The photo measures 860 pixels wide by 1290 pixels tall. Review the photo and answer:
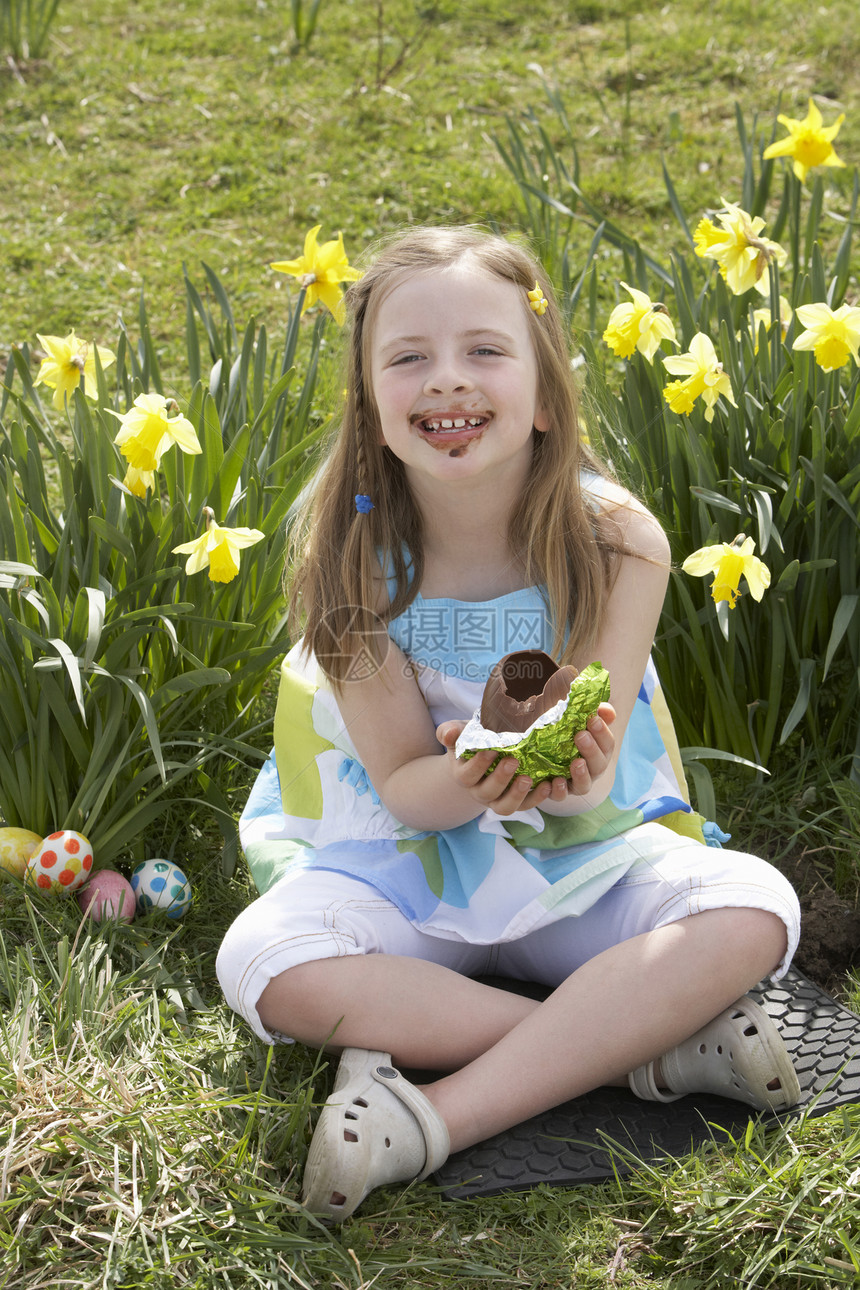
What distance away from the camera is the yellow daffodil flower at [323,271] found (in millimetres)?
2332

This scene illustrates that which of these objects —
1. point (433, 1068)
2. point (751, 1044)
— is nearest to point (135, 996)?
point (433, 1068)

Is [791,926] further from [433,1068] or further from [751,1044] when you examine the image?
[433,1068]

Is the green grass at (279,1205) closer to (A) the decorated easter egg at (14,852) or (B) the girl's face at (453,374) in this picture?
(A) the decorated easter egg at (14,852)

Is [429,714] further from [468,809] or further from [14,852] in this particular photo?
[14,852]

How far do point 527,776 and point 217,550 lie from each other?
2.10ft

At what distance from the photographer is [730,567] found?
181cm

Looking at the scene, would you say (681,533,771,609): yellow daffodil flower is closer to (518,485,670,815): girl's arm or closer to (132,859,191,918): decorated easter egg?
(518,485,670,815): girl's arm

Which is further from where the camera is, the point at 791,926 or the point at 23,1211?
the point at 791,926

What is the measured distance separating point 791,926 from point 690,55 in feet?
13.6

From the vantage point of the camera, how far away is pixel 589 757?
1.48m

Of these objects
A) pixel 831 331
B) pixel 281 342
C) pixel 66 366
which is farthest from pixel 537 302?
pixel 281 342

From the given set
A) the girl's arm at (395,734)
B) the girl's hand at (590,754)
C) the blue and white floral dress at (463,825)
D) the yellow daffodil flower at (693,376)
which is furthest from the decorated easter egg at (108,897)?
the yellow daffodil flower at (693,376)

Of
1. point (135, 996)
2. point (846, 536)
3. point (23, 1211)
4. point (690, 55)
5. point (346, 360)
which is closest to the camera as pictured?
point (23, 1211)

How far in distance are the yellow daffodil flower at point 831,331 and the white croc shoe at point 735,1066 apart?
1008mm
